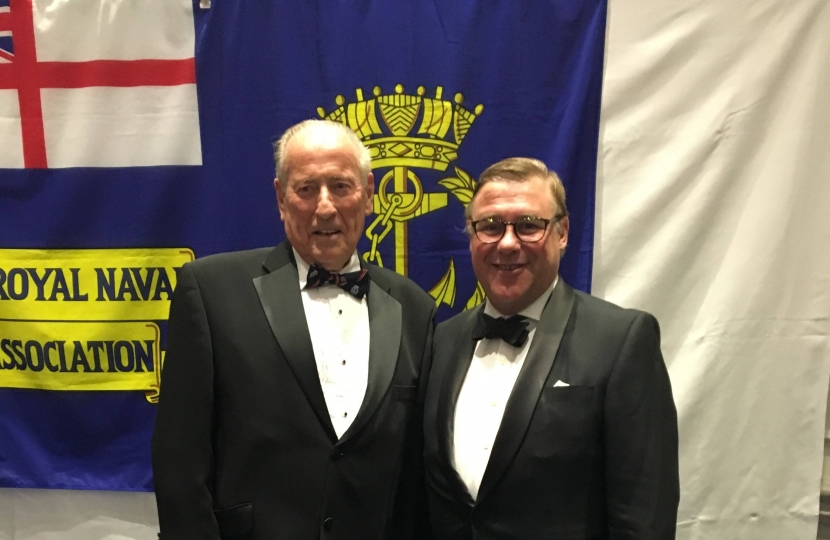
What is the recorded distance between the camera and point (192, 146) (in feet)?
6.81

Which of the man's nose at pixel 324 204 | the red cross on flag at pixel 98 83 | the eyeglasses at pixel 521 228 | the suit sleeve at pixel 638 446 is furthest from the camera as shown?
the red cross on flag at pixel 98 83

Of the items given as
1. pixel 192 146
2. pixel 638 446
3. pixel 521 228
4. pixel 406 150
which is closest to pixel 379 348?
pixel 521 228

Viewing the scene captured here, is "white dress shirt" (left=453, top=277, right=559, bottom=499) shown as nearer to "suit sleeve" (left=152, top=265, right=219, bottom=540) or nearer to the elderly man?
the elderly man

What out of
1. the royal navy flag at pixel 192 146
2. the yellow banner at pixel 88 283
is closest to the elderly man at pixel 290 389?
the royal navy flag at pixel 192 146

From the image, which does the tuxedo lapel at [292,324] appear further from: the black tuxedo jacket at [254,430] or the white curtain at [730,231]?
the white curtain at [730,231]

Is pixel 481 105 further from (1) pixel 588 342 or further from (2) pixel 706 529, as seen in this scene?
(2) pixel 706 529

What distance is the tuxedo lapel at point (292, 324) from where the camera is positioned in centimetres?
139

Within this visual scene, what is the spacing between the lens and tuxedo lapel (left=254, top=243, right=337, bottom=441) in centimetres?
139

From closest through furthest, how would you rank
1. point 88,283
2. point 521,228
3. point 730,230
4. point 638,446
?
1. point 638,446
2. point 521,228
3. point 730,230
4. point 88,283

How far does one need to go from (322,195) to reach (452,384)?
54 centimetres

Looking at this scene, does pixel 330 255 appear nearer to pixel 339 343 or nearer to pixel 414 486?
pixel 339 343

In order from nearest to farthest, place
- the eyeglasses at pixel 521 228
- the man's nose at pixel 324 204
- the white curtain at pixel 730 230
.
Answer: the eyeglasses at pixel 521 228 → the man's nose at pixel 324 204 → the white curtain at pixel 730 230

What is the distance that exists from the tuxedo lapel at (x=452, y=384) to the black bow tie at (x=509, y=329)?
85 mm

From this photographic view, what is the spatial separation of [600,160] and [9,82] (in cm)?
208
